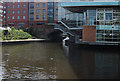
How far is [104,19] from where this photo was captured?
27.7 m

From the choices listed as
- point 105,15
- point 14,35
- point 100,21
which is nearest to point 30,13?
point 14,35

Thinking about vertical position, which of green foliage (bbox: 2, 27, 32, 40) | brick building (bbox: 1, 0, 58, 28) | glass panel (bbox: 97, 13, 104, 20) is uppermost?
brick building (bbox: 1, 0, 58, 28)

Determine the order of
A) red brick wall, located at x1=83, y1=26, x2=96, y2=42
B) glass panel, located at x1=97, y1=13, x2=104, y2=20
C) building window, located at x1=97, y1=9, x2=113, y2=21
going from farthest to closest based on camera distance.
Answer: red brick wall, located at x1=83, y1=26, x2=96, y2=42 → glass panel, located at x1=97, y1=13, x2=104, y2=20 → building window, located at x1=97, y1=9, x2=113, y2=21

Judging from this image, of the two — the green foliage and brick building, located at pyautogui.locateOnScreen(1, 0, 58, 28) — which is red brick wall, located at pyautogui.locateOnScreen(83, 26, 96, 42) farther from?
brick building, located at pyautogui.locateOnScreen(1, 0, 58, 28)

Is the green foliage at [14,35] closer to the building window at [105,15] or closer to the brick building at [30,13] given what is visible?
the brick building at [30,13]

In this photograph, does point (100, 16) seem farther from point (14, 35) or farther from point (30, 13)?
point (30, 13)

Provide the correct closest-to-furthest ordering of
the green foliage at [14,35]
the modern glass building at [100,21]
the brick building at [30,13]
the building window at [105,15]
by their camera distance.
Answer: the modern glass building at [100,21] < the building window at [105,15] < the green foliage at [14,35] < the brick building at [30,13]

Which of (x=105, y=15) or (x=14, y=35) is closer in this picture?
(x=105, y=15)

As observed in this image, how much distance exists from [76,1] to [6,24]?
44.9 m

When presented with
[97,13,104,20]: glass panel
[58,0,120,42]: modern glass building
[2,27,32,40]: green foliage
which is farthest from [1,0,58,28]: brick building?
[97,13,104,20]: glass panel

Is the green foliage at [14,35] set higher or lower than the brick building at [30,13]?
lower

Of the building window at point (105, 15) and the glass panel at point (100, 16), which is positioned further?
the glass panel at point (100, 16)

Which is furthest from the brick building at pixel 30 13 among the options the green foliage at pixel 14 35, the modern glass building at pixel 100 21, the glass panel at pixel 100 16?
the glass panel at pixel 100 16

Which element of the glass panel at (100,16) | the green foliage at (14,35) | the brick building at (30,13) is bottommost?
the green foliage at (14,35)
